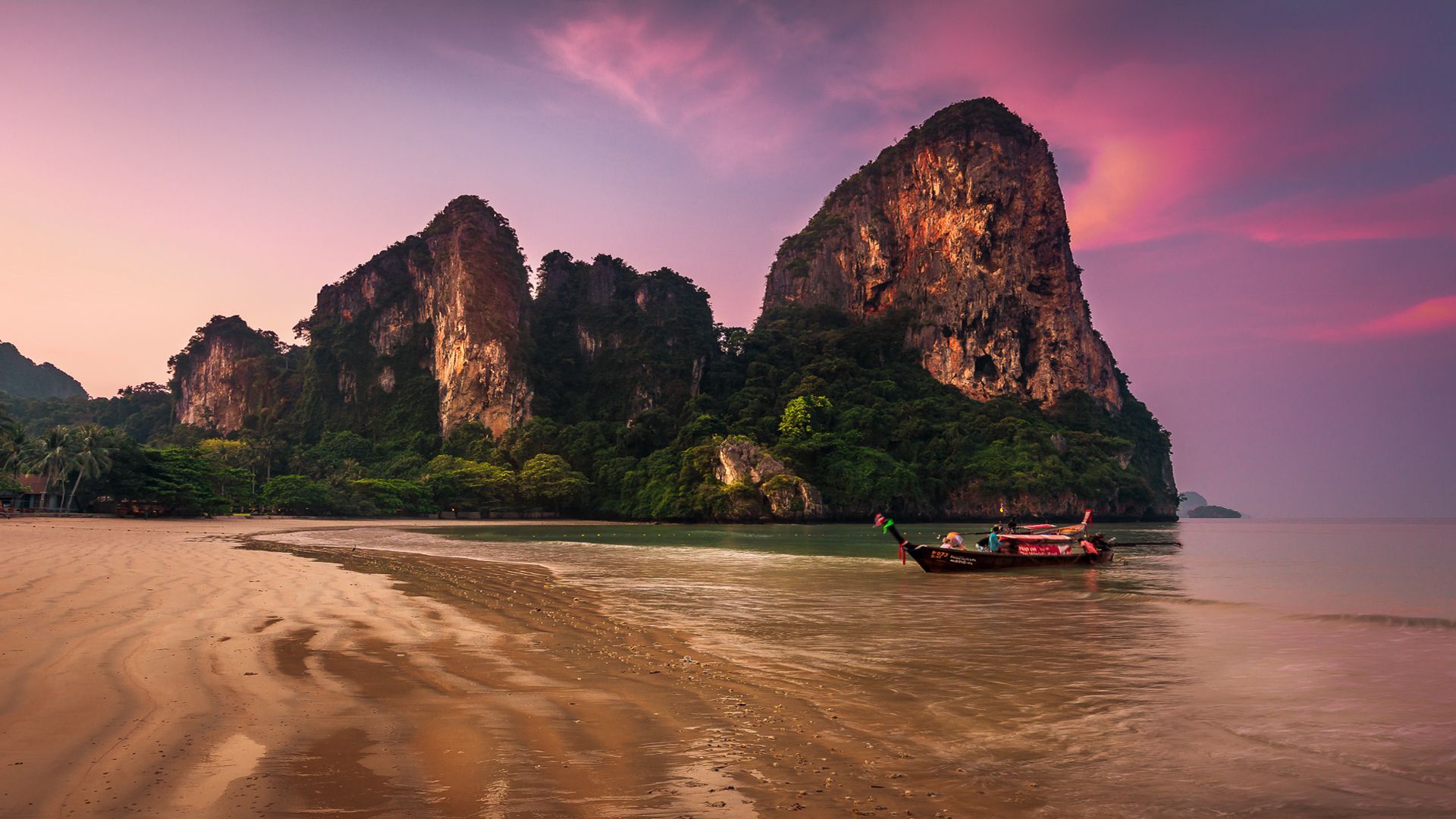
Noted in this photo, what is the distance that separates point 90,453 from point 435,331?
3486 inches

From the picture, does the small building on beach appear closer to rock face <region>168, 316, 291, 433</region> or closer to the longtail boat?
the longtail boat

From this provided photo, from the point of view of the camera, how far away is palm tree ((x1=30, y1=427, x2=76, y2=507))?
6419 cm

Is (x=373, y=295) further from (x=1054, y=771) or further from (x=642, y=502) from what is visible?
(x=1054, y=771)

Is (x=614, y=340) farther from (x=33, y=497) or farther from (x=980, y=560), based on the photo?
(x=980, y=560)

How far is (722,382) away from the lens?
479 feet

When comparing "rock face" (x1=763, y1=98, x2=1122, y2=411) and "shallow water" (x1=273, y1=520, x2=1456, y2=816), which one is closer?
"shallow water" (x1=273, y1=520, x2=1456, y2=816)

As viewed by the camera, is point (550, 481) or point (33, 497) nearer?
point (33, 497)

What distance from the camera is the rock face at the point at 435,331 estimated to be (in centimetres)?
13700

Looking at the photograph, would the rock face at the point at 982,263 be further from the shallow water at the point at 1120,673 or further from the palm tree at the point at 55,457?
the palm tree at the point at 55,457

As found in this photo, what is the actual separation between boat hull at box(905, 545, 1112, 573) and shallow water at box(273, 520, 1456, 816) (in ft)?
2.39

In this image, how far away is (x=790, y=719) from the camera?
23.9 ft

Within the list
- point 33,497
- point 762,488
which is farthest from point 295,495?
point 762,488

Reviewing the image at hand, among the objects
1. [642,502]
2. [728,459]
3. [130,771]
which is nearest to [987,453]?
[728,459]

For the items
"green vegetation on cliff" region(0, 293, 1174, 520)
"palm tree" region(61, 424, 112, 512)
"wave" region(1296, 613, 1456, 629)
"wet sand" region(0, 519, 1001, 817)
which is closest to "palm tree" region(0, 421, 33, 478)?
"palm tree" region(61, 424, 112, 512)
